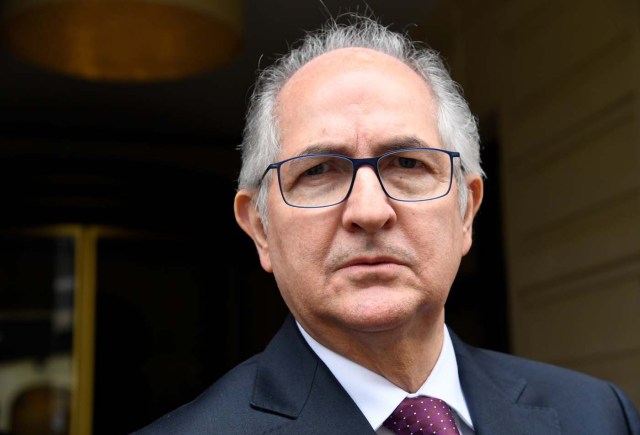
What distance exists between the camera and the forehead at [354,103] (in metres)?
1.83

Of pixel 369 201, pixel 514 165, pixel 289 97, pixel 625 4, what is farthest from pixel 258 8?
pixel 369 201

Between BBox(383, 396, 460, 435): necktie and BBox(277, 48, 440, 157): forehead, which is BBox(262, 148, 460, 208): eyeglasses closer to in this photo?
BBox(277, 48, 440, 157): forehead

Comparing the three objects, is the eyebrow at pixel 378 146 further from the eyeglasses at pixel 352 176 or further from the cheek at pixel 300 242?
the cheek at pixel 300 242

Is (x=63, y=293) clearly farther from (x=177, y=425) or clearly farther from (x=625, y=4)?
(x=177, y=425)

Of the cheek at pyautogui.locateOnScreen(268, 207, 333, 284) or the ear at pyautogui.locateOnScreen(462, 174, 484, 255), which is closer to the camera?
the cheek at pyautogui.locateOnScreen(268, 207, 333, 284)

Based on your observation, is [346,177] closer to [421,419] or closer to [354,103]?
[354,103]

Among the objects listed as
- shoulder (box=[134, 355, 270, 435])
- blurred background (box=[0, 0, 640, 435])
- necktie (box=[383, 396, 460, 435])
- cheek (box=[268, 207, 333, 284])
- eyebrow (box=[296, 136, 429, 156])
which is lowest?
necktie (box=[383, 396, 460, 435])

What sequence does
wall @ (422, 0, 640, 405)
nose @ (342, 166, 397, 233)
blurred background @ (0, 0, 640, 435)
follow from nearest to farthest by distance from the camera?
1. nose @ (342, 166, 397, 233)
2. wall @ (422, 0, 640, 405)
3. blurred background @ (0, 0, 640, 435)

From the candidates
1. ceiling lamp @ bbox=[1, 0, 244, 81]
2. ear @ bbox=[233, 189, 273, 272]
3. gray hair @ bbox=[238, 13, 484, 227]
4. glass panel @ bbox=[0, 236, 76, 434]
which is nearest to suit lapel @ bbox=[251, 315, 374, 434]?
ear @ bbox=[233, 189, 273, 272]

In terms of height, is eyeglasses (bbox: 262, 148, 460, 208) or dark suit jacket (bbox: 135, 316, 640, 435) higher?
eyeglasses (bbox: 262, 148, 460, 208)

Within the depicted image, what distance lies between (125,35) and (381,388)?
9.21ft

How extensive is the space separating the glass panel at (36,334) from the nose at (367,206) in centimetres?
467

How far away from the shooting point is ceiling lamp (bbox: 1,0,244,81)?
13.2 feet

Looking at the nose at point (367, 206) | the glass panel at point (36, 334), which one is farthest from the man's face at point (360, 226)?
the glass panel at point (36, 334)
